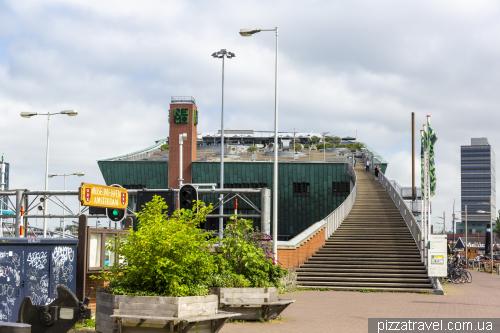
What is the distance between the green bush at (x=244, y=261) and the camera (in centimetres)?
1228

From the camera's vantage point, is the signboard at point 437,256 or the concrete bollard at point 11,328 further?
the signboard at point 437,256

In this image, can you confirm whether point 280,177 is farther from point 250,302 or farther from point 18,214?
point 250,302

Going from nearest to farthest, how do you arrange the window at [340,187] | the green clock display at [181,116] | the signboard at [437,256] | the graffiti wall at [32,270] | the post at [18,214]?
the graffiti wall at [32,270] → the signboard at [437,256] → the post at [18,214] → the green clock display at [181,116] → the window at [340,187]

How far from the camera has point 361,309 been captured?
15117mm

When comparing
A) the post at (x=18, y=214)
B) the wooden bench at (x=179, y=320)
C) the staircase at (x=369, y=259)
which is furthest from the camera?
the post at (x=18, y=214)

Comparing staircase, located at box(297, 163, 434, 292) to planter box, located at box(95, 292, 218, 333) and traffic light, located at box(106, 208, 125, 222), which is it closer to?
traffic light, located at box(106, 208, 125, 222)

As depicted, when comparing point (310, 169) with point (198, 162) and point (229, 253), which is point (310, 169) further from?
point (229, 253)

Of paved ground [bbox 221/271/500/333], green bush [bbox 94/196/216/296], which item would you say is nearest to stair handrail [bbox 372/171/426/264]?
paved ground [bbox 221/271/500/333]

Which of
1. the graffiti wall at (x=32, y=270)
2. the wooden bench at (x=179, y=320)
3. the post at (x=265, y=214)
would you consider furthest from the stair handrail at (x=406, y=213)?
the wooden bench at (x=179, y=320)

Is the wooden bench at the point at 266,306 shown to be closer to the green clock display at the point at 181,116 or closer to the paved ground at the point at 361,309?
the paved ground at the point at 361,309

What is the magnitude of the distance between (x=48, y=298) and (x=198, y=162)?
37.3 m

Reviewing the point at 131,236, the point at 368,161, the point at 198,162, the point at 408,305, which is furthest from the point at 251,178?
the point at 131,236

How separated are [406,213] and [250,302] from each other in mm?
21180

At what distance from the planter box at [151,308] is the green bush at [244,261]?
282 centimetres
